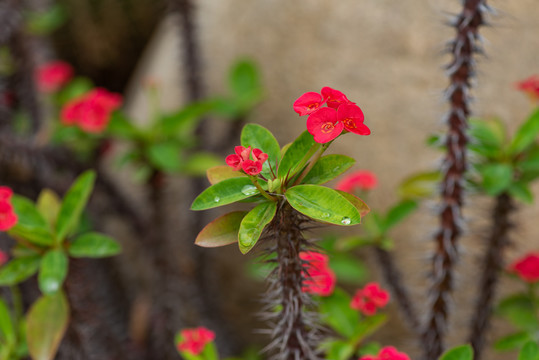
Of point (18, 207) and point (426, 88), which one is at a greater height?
point (426, 88)

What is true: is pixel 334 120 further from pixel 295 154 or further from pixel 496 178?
pixel 496 178

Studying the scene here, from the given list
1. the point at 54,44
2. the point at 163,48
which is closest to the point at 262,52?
the point at 163,48

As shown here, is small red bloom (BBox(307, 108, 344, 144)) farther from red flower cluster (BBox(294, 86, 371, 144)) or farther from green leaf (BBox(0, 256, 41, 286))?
green leaf (BBox(0, 256, 41, 286))

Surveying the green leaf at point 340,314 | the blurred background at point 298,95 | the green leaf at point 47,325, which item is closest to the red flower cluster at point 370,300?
the green leaf at point 340,314

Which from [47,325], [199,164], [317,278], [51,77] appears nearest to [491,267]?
[317,278]

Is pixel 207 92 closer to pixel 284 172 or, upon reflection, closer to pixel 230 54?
pixel 230 54

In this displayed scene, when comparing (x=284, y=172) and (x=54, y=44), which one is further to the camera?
(x=54, y=44)

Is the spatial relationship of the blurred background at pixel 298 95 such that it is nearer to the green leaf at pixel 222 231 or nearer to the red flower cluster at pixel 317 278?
the red flower cluster at pixel 317 278

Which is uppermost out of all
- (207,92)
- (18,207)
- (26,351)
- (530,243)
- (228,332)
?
(207,92)
